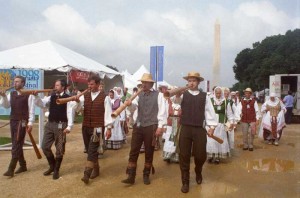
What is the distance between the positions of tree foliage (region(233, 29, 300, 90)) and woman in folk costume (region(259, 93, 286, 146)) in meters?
28.5

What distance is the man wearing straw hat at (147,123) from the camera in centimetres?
512

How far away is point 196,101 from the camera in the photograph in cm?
491

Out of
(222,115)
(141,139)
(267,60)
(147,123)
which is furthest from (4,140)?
(267,60)

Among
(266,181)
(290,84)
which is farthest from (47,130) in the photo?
(290,84)

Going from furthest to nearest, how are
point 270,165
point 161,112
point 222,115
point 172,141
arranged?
1. point 222,115
2. point 270,165
3. point 172,141
4. point 161,112


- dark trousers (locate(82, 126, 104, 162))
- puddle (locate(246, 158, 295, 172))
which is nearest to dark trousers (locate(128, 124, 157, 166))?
dark trousers (locate(82, 126, 104, 162))

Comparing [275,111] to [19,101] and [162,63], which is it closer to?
[162,63]

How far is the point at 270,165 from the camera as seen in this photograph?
6781 mm

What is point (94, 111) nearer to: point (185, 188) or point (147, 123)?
point (147, 123)

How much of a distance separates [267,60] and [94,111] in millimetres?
37197

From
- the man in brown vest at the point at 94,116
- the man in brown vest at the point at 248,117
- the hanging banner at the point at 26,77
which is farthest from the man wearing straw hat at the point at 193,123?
the hanging banner at the point at 26,77

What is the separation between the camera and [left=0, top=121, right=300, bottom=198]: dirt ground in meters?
4.74

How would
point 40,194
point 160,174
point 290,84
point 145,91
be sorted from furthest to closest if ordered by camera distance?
point 290,84
point 160,174
point 145,91
point 40,194

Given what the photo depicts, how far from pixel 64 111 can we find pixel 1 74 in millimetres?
3222
